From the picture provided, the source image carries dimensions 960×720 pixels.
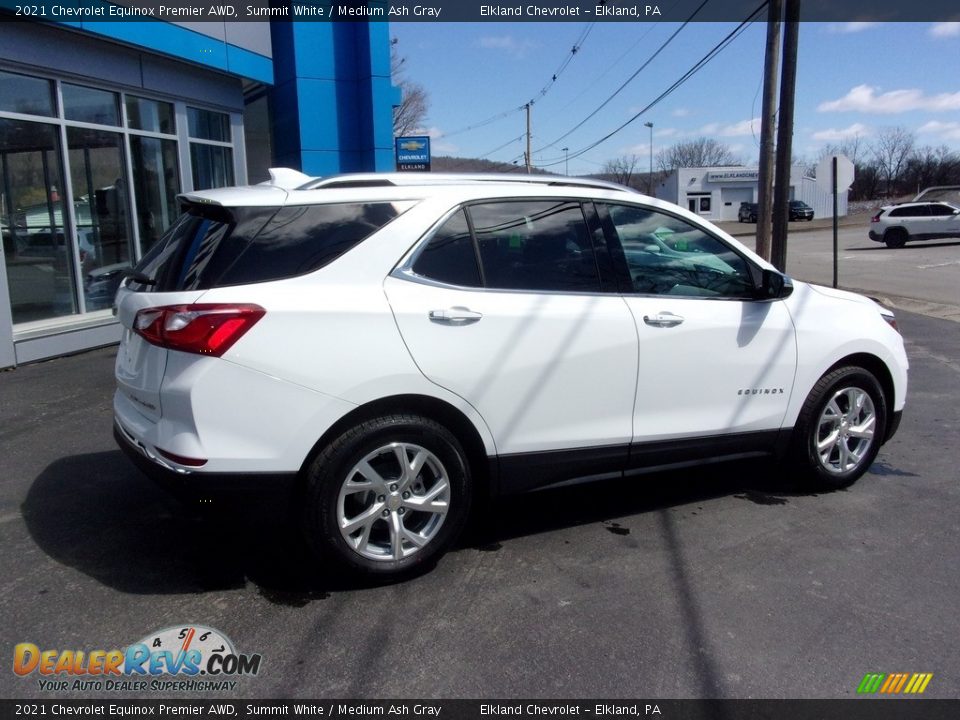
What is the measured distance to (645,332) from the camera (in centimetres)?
412

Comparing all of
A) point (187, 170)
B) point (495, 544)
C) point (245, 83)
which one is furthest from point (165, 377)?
point (245, 83)

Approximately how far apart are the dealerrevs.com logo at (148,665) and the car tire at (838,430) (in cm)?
334

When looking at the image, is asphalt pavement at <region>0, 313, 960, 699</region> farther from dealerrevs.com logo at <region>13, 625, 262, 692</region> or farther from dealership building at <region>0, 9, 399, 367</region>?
dealership building at <region>0, 9, 399, 367</region>

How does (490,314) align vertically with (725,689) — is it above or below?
above

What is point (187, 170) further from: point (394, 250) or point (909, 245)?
point (909, 245)

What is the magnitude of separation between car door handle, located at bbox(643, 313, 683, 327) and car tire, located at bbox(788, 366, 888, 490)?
1108mm

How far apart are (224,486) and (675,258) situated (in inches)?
107

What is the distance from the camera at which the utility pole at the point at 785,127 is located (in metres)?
13.9

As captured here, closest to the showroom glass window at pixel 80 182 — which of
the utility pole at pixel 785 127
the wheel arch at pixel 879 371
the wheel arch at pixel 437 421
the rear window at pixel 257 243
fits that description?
the rear window at pixel 257 243

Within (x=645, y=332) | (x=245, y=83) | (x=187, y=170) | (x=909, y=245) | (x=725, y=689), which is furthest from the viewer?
(x=909, y=245)

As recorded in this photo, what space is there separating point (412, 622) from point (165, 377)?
147 cm

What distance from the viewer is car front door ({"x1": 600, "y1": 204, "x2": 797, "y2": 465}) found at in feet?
13.7

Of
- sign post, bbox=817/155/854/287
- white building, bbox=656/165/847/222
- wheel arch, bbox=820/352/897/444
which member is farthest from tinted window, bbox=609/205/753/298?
white building, bbox=656/165/847/222

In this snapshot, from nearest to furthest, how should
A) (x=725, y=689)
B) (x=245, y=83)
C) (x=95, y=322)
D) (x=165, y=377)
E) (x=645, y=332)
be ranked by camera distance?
1. (x=725, y=689)
2. (x=165, y=377)
3. (x=645, y=332)
4. (x=95, y=322)
5. (x=245, y=83)
